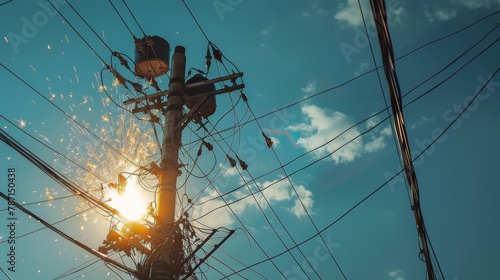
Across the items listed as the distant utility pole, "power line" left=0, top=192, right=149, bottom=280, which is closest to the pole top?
A: the distant utility pole

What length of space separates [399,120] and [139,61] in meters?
6.89

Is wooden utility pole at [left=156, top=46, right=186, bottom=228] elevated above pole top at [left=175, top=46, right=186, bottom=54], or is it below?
below

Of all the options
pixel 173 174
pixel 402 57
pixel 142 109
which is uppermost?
pixel 142 109

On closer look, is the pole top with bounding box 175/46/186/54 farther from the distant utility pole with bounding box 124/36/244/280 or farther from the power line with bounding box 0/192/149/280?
the power line with bounding box 0/192/149/280

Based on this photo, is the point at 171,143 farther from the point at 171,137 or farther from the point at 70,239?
the point at 70,239

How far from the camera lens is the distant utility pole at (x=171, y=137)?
8.01m

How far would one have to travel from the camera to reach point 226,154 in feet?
35.1

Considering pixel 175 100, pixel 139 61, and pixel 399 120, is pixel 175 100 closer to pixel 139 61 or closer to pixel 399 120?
pixel 139 61

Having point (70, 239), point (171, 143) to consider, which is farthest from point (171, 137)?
point (70, 239)

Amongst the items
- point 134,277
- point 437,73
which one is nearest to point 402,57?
point 437,73

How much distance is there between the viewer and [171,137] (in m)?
9.55

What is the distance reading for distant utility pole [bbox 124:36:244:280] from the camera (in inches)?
315

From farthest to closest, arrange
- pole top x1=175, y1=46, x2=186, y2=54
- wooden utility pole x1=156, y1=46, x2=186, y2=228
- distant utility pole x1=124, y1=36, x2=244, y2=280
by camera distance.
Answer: pole top x1=175, y1=46, x2=186, y2=54 < wooden utility pole x1=156, y1=46, x2=186, y2=228 < distant utility pole x1=124, y1=36, x2=244, y2=280

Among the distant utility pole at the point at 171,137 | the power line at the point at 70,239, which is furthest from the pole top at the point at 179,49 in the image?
the power line at the point at 70,239
